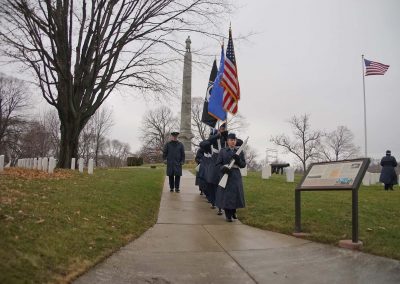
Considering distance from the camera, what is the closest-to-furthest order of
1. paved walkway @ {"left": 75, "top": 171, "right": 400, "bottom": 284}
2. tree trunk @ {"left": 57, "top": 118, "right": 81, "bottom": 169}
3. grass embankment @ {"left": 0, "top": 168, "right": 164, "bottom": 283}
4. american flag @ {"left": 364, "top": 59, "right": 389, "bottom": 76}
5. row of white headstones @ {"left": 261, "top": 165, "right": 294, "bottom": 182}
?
grass embankment @ {"left": 0, "top": 168, "right": 164, "bottom": 283} < paved walkway @ {"left": 75, "top": 171, "right": 400, "bottom": 284} < row of white headstones @ {"left": 261, "top": 165, "right": 294, "bottom": 182} < tree trunk @ {"left": 57, "top": 118, "right": 81, "bottom": 169} < american flag @ {"left": 364, "top": 59, "right": 389, "bottom": 76}

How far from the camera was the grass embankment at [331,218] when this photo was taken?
6.75 m

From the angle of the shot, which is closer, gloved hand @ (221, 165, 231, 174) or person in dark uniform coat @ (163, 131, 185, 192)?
gloved hand @ (221, 165, 231, 174)

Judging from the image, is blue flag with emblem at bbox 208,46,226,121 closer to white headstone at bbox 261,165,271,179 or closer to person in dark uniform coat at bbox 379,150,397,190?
white headstone at bbox 261,165,271,179

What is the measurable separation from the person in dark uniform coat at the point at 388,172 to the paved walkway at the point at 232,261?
472 inches

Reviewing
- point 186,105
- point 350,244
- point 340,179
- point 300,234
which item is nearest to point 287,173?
point 300,234

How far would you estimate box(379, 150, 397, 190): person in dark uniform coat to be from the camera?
17750 millimetres

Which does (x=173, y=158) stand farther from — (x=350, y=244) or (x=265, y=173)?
(x=265, y=173)

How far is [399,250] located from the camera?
6047 millimetres

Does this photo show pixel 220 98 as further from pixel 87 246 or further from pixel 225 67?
pixel 87 246

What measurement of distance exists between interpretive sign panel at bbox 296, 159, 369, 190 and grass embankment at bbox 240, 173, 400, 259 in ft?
2.78

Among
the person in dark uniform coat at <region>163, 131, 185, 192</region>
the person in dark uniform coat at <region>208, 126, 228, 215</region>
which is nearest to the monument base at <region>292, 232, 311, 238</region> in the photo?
the person in dark uniform coat at <region>208, 126, 228, 215</region>

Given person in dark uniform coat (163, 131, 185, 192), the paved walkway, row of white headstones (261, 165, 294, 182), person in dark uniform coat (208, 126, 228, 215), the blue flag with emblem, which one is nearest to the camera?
the paved walkway

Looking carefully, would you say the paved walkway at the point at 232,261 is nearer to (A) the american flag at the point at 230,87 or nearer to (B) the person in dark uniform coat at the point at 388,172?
(A) the american flag at the point at 230,87

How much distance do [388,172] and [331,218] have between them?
36.0 feet
